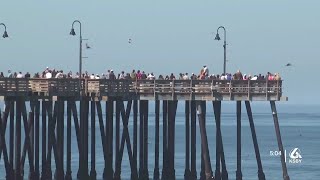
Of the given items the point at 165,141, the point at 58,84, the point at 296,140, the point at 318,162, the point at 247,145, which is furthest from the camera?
the point at 296,140

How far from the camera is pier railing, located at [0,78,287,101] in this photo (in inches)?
2840

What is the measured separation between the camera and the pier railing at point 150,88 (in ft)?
237

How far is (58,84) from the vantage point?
72625 mm

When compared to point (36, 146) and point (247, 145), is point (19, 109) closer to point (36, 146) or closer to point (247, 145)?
point (36, 146)

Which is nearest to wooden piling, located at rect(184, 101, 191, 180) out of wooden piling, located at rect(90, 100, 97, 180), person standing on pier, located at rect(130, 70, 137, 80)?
person standing on pier, located at rect(130, 70, 137, 80)

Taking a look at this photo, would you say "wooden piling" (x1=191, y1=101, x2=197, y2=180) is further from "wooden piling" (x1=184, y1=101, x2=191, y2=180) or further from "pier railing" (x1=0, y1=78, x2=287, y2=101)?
"pier railing" (x1=0, y1=78, x2=287, y2=101)

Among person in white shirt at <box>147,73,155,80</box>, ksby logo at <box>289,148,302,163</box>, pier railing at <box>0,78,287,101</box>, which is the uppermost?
person in white shirt at <box>147,73,155,80</box>

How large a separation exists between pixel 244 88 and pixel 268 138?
302ft

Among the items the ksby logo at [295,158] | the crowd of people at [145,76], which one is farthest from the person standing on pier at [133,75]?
the ksby logo at [295,158]

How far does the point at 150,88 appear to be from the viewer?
75.5 metres

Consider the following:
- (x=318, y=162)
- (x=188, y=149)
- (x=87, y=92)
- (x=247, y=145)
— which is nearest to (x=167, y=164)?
(x=188, y=149)

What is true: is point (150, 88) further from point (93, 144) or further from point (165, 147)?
point (93, 144)

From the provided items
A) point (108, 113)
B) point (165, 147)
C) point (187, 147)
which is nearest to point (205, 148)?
point (187, 147)

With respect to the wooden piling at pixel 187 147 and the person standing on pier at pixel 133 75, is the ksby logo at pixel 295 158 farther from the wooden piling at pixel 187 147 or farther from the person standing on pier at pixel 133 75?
the person standing on pier at pixel 133 75
